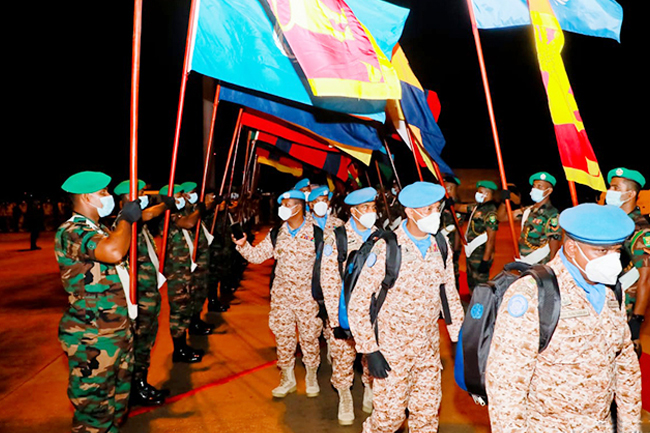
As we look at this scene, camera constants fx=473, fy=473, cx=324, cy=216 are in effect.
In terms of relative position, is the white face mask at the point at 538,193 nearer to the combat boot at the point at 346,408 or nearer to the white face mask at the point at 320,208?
the white face mask at the point at 320,208

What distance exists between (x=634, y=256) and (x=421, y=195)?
9.24 ft

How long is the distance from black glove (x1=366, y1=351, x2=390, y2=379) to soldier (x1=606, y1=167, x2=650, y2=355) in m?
2.68

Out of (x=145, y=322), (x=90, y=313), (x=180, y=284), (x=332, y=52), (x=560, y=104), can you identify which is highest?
(x=332, y=52)

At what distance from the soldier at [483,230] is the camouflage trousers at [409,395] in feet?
16.1

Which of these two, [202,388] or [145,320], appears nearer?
[145,320]

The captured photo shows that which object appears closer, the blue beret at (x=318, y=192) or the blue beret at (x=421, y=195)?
the blue beret at (x=421, y=195)

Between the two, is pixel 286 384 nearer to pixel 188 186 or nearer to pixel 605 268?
pixel 188 186

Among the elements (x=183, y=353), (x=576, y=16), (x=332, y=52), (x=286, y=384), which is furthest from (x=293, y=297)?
(x=576, y=16)

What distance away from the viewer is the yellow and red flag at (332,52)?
3273 millimetres

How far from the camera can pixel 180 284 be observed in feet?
20.0

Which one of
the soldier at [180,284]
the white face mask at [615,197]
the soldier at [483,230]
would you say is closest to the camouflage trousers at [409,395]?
the white face mask at [615,197]

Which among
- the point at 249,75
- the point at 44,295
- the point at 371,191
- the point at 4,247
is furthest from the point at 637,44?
the point at 4,247

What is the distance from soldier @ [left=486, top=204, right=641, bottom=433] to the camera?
2.05 m

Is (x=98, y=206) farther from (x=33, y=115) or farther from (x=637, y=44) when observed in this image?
(x=33, y=115)
